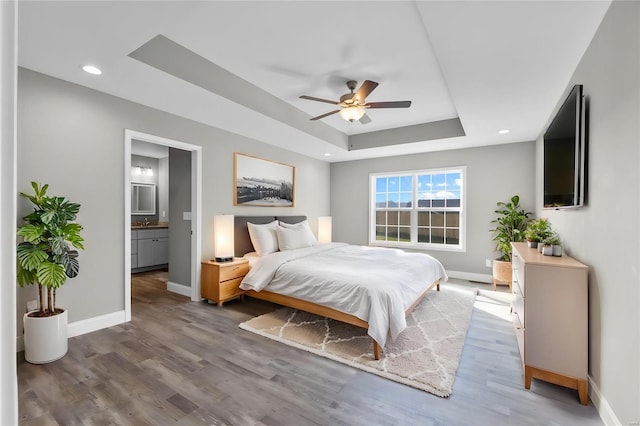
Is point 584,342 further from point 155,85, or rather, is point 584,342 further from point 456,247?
point 155,85

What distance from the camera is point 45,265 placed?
93.0 inches

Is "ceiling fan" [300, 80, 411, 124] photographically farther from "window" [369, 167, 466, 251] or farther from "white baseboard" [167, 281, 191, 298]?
"white baseboard" [167, 281, 191, 298]

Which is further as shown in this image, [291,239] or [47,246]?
[291,239]

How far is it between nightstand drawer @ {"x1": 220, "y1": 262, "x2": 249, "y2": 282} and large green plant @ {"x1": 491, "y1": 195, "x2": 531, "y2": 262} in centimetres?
400

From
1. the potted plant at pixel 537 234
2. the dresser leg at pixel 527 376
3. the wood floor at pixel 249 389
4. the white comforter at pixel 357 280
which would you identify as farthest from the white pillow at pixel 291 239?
the dresser leg at pixel 527 376

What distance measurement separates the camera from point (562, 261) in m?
2.23

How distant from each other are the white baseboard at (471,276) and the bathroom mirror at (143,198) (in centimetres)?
636

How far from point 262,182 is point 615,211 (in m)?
4.25

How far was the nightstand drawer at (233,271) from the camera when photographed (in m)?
3.81

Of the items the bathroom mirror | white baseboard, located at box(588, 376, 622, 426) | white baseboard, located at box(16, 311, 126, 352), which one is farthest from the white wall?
the bathroom mirror

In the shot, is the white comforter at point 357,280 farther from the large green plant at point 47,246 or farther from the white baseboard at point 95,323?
the large green plant at point 47,246

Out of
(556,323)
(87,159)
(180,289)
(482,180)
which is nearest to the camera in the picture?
(556,323)

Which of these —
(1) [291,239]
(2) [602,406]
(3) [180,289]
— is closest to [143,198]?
(3) [180,289]

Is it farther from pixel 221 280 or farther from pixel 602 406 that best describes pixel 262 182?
pixel 602 406
